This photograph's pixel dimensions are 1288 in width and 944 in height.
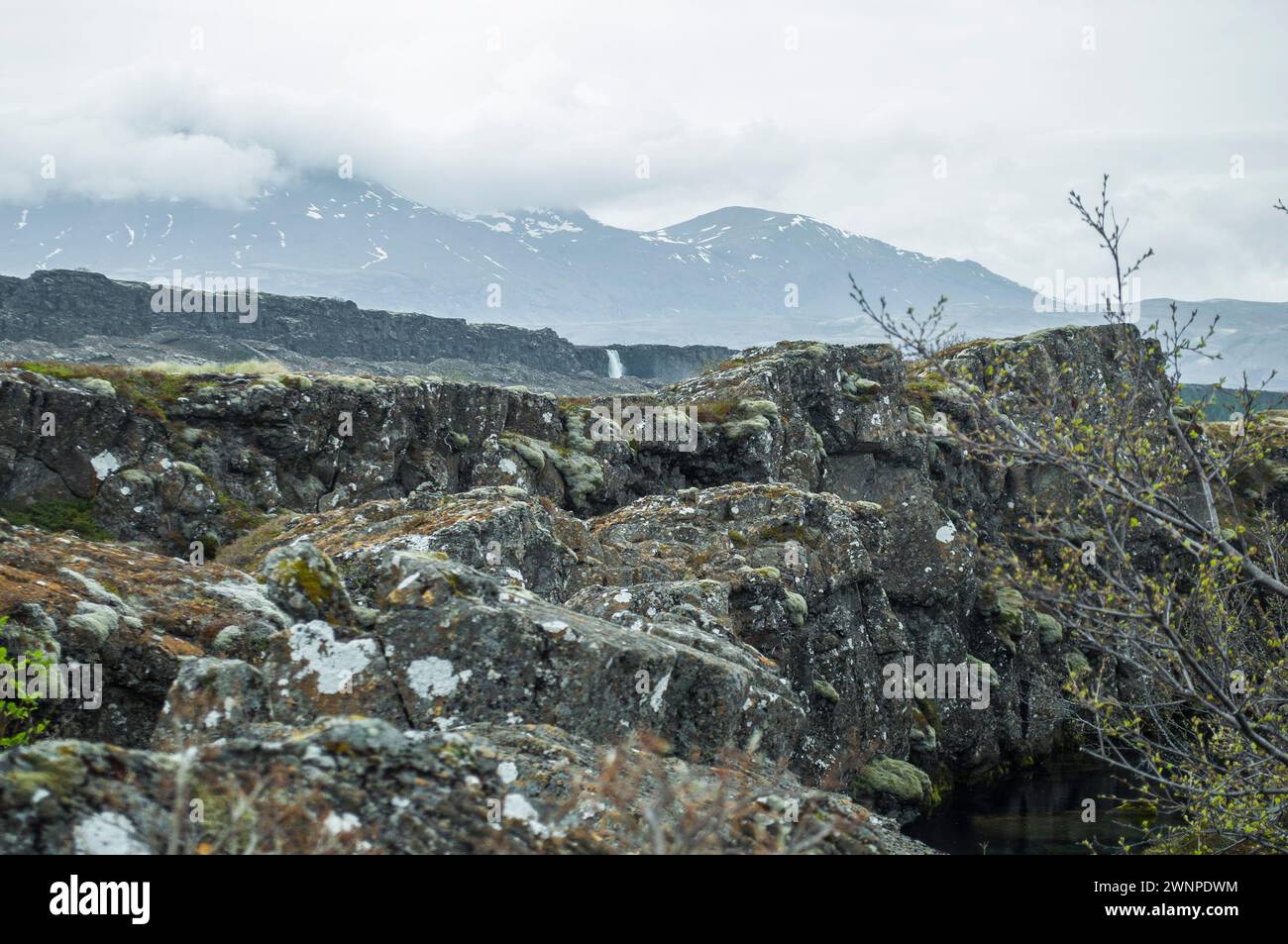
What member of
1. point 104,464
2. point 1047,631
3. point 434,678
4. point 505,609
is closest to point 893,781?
point 1047,631

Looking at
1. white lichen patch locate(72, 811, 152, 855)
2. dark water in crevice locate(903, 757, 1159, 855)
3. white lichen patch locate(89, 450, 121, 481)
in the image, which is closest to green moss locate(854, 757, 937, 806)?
dark water in crevice locate(903, 757, 1159, 855)

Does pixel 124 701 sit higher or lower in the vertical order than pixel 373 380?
lower

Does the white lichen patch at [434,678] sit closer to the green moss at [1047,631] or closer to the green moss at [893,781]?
the green moss at [893,781]

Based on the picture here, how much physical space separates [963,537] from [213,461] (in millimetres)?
34622

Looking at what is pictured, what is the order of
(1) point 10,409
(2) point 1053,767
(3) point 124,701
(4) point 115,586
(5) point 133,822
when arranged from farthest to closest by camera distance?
(2) point 1053,767 < (1) point 10,409 < (4) point 115,586 < (3) point 124,701 < (5) point 133,822

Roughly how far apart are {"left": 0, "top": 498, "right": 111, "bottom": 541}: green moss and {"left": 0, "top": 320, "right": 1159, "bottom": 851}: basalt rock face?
0.17m

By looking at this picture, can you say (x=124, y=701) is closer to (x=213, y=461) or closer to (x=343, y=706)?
(x=343, y=706)

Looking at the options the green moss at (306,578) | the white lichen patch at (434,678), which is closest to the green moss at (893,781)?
the white lichen patch at (434,678)

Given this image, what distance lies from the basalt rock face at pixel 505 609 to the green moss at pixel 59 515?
168 mm

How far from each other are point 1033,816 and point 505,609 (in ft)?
124

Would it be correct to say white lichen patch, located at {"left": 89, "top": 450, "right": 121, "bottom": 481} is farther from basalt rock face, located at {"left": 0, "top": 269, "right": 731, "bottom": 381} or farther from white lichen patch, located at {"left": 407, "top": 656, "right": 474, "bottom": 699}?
basalt rock face, located at {"left": 0, "top": 269, "right": 731, "bottom": 381}

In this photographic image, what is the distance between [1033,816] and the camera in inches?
1649
